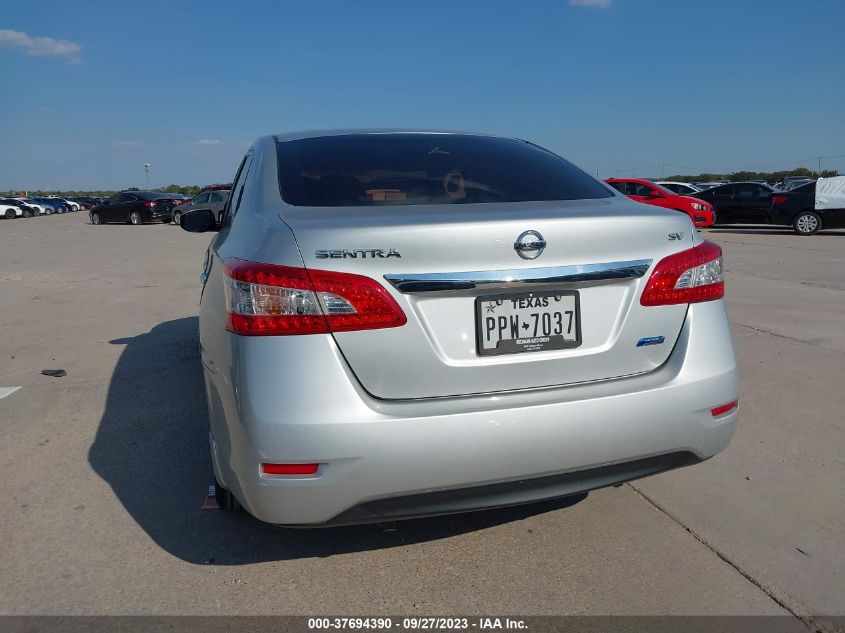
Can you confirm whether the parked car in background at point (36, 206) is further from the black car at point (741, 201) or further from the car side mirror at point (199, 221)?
the car side mirror at point (199, 221)

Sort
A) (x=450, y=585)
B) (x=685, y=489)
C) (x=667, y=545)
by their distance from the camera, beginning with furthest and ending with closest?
(x=685, y=489) → (x=667, y=545) → (x=450, y=585)

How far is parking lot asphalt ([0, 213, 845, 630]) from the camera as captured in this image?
93.8 inches

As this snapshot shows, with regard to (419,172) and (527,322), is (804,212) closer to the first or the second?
(419,172)

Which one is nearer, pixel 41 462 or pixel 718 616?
pixel 718 616

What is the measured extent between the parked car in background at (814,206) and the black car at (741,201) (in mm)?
786

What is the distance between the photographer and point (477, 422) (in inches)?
83.6

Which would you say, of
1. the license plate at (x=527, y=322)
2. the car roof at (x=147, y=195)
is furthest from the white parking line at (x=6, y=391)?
the car roof at (x=147, y=195)

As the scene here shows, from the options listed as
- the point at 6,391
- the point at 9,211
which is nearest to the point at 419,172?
the point at 6,391

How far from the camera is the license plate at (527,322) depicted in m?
2.17

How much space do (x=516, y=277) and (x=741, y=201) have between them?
20480 mm

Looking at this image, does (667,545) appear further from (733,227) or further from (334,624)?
(733,227)

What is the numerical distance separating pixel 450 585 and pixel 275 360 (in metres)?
1.06

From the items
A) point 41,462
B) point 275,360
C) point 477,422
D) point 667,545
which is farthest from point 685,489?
point 41,462

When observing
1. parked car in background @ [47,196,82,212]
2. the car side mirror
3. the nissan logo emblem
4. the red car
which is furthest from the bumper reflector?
parked car in background @ [47,196,82,212]
